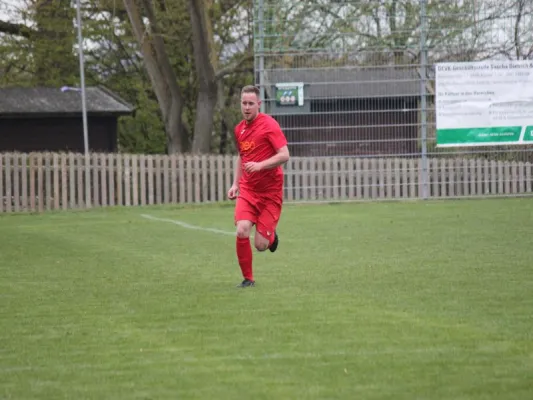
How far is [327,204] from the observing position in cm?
2692

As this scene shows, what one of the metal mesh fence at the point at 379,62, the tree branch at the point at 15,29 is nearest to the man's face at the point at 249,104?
the metal mesh fence at the point at 379,62

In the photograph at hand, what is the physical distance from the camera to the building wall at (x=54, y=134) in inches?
1690

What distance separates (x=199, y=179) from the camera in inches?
1182

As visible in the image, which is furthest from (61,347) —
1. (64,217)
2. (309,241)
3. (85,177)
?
(85,177)

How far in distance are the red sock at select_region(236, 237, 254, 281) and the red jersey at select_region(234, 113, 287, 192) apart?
611 mm

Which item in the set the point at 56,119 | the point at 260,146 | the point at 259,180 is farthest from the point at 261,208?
the point at 56,119

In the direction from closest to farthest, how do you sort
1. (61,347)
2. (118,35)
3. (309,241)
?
1. (61,347)
2. (309,241)
3. (118,35)

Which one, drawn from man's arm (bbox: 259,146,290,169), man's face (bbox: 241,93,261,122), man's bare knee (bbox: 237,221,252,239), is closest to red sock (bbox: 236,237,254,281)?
man's bare knee (bbox: 237,221,252,239)

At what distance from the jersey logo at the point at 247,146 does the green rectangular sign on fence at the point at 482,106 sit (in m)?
14.8

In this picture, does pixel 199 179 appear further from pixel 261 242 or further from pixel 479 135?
pixel 261 242

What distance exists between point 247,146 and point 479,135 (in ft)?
49.3

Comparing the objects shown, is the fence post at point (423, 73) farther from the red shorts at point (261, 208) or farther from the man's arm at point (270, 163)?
the man's arm at point (270, 163)

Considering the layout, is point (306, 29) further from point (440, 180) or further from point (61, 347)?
point (61, 347)

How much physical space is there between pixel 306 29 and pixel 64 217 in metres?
6.72
